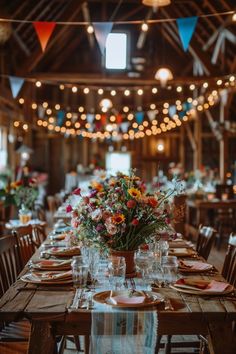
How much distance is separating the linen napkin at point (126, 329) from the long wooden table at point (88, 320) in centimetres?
5

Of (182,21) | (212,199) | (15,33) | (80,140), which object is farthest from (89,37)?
(182,21)

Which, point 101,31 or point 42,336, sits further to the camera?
point 101,31

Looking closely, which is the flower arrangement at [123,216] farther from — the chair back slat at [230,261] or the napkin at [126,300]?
the chair back slat at [230,261]

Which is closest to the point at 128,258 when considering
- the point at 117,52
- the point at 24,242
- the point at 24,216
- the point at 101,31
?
the point at 24,242

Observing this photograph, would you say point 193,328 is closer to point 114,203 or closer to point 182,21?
point 114,203

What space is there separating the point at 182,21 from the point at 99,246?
14.9ft

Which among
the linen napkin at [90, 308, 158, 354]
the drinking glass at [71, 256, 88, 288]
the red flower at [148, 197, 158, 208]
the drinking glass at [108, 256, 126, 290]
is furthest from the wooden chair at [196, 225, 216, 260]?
the linen napkin at [90, 308, 158, 354]

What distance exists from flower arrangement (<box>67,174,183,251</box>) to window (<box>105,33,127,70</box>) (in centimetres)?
1345

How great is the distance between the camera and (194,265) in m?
3.68

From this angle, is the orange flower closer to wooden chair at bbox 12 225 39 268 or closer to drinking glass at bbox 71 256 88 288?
drinking glass at bbox 71 256 88 288

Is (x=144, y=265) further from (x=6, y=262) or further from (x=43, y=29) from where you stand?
(x=43, y=29)

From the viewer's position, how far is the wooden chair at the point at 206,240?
185 inches

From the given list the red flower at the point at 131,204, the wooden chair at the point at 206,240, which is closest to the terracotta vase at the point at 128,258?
the red flower at the point at 131,204

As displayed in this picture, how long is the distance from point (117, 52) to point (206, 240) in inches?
493
